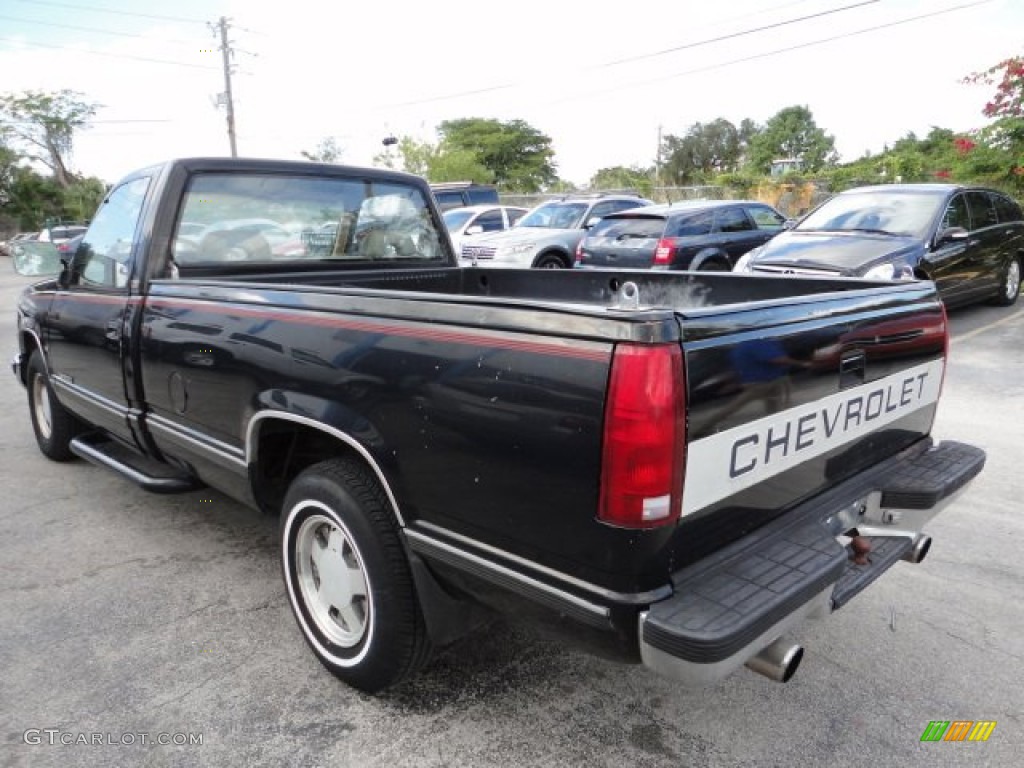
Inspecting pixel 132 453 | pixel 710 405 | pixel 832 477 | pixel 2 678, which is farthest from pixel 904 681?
pixel 132 453

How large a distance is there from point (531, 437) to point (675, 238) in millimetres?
9101

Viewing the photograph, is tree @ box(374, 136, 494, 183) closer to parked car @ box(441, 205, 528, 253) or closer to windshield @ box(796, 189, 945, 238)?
parked car @ box(441, 205, 528, 253)

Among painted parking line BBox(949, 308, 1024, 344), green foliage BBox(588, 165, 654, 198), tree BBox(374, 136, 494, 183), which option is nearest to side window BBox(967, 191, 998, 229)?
painted parking line BBox(949, 308, 1024, 344)

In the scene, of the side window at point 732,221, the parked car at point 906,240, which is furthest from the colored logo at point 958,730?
the side window at point 732,221

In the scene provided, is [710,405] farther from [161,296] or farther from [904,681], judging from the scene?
[161,296]

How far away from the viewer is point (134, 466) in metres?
3.81

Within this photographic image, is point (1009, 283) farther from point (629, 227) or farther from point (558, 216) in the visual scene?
point (558, 216)

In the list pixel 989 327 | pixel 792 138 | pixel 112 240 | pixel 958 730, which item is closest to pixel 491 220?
pixel 989 327

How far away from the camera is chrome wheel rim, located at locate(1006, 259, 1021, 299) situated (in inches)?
407

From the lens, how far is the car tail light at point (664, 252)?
10219 millimetres

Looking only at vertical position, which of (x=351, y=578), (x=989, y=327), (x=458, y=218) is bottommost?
(x=989, y=327)

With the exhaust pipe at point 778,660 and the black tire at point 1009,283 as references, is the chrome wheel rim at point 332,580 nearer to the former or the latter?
the exhaust pipe at point 778,660

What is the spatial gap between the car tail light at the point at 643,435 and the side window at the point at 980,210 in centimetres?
927

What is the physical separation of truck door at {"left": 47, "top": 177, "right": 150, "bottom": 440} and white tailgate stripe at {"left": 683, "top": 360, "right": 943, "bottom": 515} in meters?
2.87
